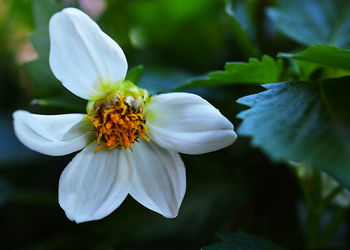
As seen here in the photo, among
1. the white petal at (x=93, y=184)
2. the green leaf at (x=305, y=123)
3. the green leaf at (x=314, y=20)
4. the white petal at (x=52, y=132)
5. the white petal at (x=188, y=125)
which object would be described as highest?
the green leaf at (x=314, y=20)

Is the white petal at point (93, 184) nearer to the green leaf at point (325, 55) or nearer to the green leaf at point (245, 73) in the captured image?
the green leaf at point (245, 73)

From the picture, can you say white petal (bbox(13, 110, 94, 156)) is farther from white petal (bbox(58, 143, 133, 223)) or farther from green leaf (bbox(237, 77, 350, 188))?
green leaf (bbox(237, 77, 350, 188))

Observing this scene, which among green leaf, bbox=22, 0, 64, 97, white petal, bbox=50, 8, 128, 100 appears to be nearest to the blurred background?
green leaf, bbox=22, 0, 64, 97

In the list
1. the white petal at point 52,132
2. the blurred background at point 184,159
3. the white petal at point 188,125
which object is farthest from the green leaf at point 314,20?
the white petal at point 52,132

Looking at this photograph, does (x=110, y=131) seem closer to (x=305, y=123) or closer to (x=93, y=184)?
(x=93, y=184)

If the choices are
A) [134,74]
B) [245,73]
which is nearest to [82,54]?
[134,74]

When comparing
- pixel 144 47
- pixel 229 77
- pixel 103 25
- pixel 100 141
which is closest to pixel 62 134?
pixel 100 141
